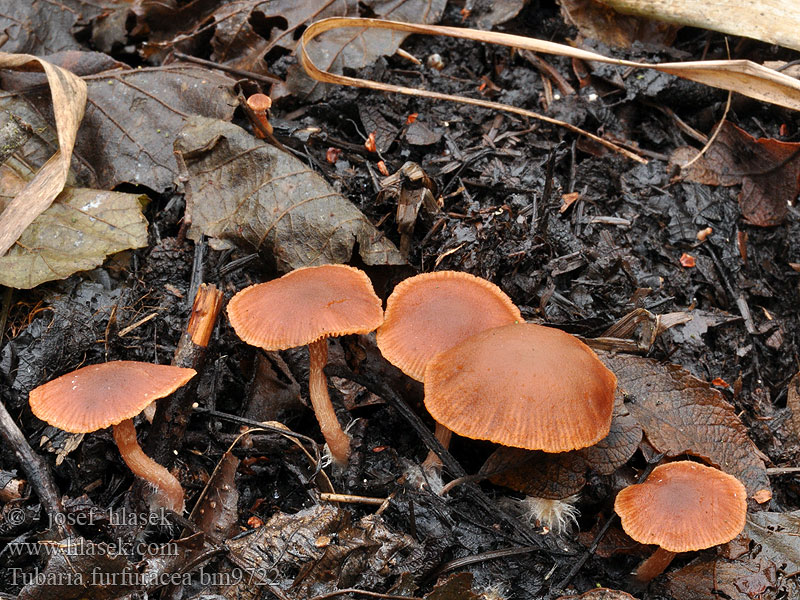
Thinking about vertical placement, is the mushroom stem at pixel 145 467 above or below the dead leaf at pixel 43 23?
below

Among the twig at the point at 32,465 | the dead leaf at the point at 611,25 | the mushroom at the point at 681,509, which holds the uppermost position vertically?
the dead leaf at the point at 611,25

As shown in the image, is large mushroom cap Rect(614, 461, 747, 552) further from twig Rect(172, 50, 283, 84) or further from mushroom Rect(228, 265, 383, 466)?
twig Rect(172, 50, 283, 84)

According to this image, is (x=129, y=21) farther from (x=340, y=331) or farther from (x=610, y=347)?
(x=610, y=347)

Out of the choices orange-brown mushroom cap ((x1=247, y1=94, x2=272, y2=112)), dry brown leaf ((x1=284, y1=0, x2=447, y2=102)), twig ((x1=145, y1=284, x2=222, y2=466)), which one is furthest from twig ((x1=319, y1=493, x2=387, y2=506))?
dry brown leaf ((x1=284, y1=0, x2=447, y2=102))

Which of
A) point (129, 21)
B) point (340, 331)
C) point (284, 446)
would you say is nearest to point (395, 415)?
point (284, 446)

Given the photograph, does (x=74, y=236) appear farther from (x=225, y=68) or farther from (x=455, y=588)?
(x=455, y=588)

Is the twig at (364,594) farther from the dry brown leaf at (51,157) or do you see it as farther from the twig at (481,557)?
the dry brown leaf at (51,157)

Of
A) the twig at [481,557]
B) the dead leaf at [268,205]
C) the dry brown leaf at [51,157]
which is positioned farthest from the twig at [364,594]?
the dry brown leaf at [51,157]

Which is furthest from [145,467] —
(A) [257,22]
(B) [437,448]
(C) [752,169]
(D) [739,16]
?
(D) [739,16]
